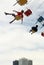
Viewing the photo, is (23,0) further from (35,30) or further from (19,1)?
(35,30)

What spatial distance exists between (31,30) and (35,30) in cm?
60

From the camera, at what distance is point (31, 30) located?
44.8m

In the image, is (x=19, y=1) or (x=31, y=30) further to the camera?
(x=31, y=30)

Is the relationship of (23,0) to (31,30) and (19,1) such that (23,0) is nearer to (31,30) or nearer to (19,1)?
(19,1)

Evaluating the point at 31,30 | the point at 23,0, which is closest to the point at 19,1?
the point at 23,0

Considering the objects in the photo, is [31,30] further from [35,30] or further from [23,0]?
[23,0]

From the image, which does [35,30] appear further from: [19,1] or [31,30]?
[19,1]

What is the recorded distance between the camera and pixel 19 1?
40969 mm

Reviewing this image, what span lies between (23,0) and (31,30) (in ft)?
19.1

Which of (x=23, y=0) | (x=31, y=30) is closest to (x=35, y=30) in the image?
(x=31, y=30)

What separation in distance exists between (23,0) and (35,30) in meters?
6.03

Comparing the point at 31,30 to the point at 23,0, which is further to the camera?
the point at 31,30

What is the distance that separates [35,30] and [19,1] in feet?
19.9

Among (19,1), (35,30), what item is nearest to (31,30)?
(35,30)
